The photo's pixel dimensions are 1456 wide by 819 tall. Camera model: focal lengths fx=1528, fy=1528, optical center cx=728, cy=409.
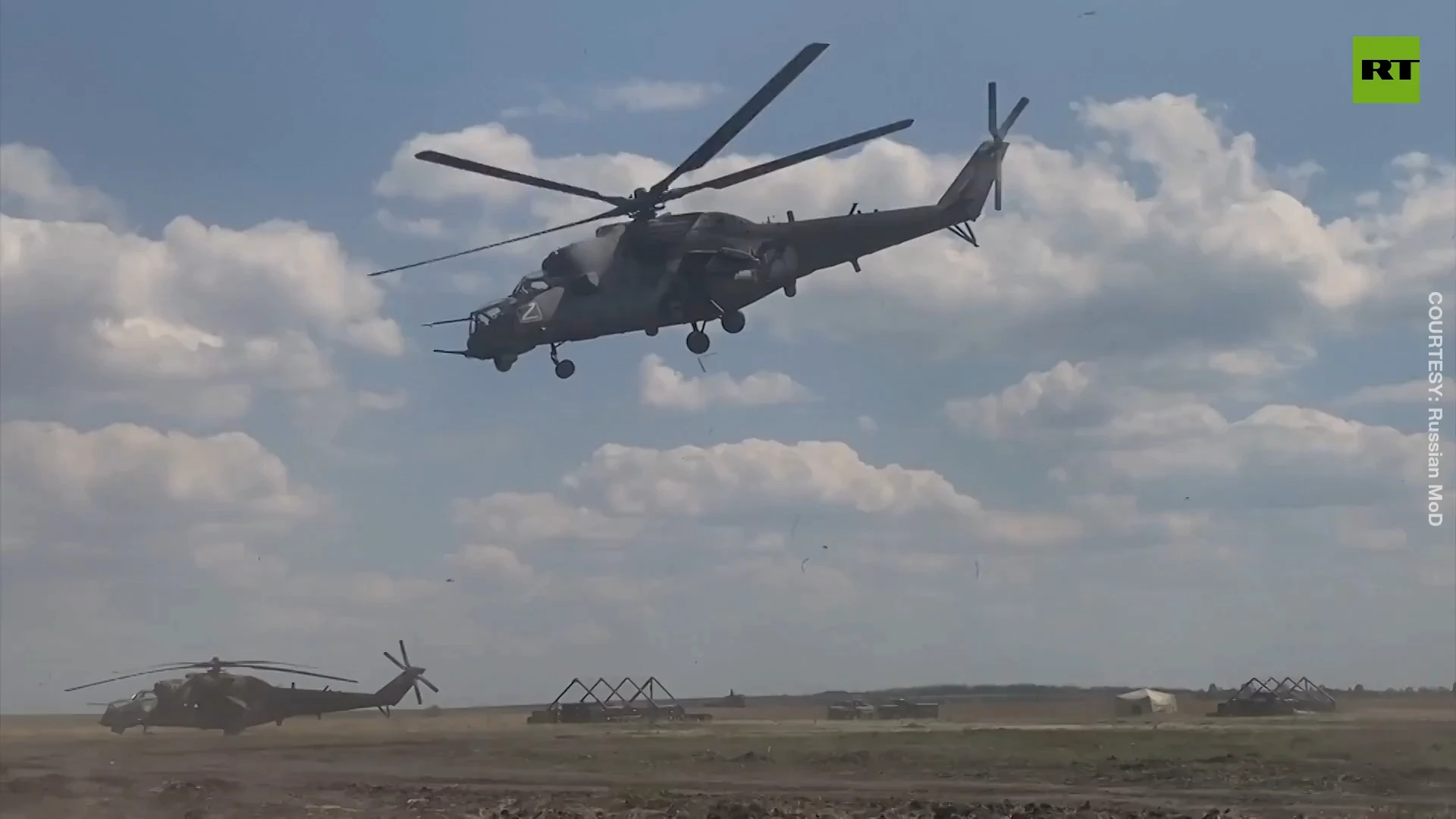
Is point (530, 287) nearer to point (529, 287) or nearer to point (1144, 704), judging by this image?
point (529, 287)

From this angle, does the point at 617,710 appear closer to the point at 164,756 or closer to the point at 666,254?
the point at 164,756

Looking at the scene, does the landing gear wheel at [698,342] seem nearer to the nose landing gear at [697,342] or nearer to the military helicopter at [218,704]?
the nose landing gear at [697,342]

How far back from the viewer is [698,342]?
3941 centimetres

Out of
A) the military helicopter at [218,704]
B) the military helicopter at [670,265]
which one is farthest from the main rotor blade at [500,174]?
the military helicopter at [218,704]

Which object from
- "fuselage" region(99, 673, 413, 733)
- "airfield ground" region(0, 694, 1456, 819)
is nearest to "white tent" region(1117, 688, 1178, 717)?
"airfield ground" region(0, 694, 1456, 819)

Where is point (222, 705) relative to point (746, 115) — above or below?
below

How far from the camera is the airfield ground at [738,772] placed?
32.6m

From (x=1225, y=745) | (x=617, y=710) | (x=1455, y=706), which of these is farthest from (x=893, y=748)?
(x=1455, y=706)

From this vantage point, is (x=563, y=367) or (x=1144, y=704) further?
(x=1144, y=704)

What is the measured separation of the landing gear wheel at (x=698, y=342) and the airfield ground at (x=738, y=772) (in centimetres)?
1079

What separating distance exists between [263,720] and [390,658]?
5.34 meters

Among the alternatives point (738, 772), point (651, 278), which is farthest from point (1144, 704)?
point (651, 278)

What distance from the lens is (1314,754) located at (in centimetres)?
4269

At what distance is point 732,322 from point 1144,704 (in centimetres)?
4576
